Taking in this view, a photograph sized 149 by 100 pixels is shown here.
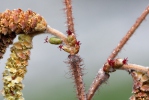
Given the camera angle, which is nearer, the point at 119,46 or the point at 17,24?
the point at 17,24

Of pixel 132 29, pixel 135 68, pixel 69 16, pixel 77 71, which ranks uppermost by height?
pixel 69 16

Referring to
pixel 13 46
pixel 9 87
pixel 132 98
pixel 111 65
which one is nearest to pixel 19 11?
pixel 13 46

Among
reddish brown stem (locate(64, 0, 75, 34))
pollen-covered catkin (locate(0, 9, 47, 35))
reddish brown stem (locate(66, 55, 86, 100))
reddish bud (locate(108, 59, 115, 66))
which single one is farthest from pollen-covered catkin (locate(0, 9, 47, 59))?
reddish bud (locate(108, 59, 115, 66))

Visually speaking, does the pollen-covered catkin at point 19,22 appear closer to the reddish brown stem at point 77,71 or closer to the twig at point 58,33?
the twig at point 58,33

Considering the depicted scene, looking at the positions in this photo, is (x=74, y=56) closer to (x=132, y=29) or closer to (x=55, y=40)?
(x=55, y=40)

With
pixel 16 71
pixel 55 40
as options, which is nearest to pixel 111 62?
pixel 55 40

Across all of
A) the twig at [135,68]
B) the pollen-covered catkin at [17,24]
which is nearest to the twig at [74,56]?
the pollen-covered catkin at [17,24]

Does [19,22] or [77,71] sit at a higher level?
[19,22]

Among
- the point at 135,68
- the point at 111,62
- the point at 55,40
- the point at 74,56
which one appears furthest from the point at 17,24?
the point at 135,68

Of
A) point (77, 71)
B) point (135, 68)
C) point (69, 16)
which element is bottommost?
point (135, 68)

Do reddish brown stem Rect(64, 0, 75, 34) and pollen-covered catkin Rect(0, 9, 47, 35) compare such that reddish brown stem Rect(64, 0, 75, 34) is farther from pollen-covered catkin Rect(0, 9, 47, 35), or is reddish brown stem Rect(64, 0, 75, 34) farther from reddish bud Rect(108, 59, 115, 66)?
reddish bud Rect(108, 59, 115, 66)

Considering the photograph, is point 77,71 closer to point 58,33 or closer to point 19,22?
point 58,33
